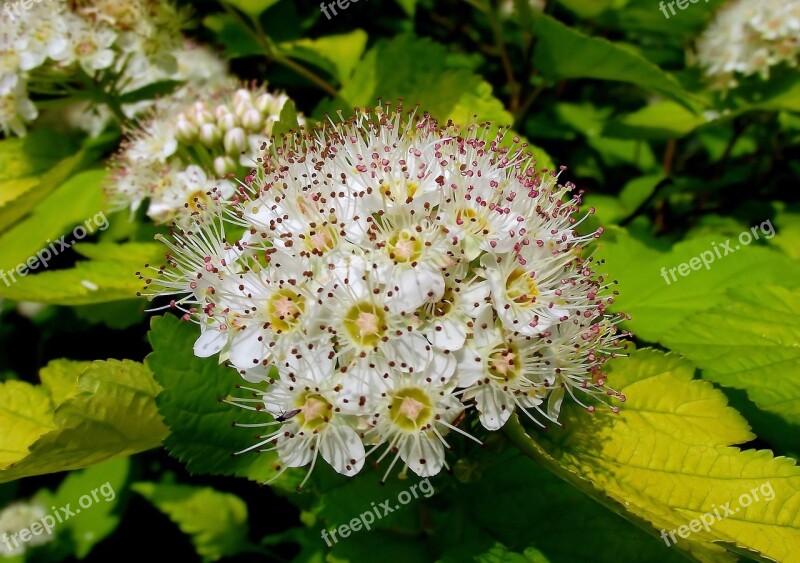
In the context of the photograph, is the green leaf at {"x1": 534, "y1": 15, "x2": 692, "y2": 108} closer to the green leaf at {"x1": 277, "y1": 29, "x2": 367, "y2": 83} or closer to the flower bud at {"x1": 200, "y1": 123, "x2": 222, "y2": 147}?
the green leaf at {"x1": 277, "y1": 29, "x2": 367, "y2": 83}

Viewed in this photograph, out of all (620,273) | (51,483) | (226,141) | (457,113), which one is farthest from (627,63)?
(51,483)

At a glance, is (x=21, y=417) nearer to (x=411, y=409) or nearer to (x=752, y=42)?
(x=411, y=409)

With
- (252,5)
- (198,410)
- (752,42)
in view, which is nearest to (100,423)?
(198,410)

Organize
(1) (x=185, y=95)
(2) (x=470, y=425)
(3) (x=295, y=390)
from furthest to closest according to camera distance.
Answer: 1. (1) (x=185, y=95)
2. (2) (x=470, y=425)
3. (3) (x=295, y=390)

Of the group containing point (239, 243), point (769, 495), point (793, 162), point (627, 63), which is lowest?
point (239, 243)

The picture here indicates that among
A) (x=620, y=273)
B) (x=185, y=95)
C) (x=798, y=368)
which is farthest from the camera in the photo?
(x=185, y=95)

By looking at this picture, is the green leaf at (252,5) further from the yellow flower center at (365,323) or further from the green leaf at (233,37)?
the yellow flower center at (365,323)

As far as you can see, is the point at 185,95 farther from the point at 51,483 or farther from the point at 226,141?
the point at 51,483
